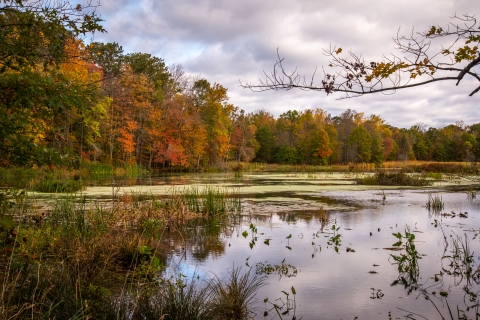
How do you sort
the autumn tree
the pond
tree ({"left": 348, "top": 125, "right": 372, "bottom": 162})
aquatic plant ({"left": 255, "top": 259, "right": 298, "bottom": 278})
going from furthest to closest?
tree ({"left": 348, "top": 125, "right": 372, "bottom": 162}) → aquatic plant ({"left": 255, "top": 259, "right": 298, "bottom": 278}) → the pond → the autumn tree

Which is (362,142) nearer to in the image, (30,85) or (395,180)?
(395,180)

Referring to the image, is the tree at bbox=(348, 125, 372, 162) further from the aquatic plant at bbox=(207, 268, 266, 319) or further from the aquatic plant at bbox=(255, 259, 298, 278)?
the aquatic plant at bbox=(207, 268, 266, 319)

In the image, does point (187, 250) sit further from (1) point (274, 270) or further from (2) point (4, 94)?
(2) point (4, 94)

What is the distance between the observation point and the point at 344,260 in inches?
240

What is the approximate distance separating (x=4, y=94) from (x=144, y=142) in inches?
1313

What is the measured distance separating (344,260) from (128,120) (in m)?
28.8

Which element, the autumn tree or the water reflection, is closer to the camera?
the autumn tree

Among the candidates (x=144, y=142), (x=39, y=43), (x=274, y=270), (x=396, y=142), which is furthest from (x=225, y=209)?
(x=396, y=142)

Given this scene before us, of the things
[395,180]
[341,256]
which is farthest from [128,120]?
[341,256]

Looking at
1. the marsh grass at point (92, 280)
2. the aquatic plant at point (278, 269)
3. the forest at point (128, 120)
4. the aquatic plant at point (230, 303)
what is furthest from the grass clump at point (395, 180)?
the aquatic plant at point (230, 303)

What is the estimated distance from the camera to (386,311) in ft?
13.9

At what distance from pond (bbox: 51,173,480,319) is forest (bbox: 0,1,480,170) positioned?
5.60 feet

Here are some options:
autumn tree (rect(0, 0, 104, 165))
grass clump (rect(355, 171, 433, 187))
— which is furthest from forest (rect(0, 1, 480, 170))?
grass clump (rect(355, 171, 433, 187))

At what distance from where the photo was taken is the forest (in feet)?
11.0
